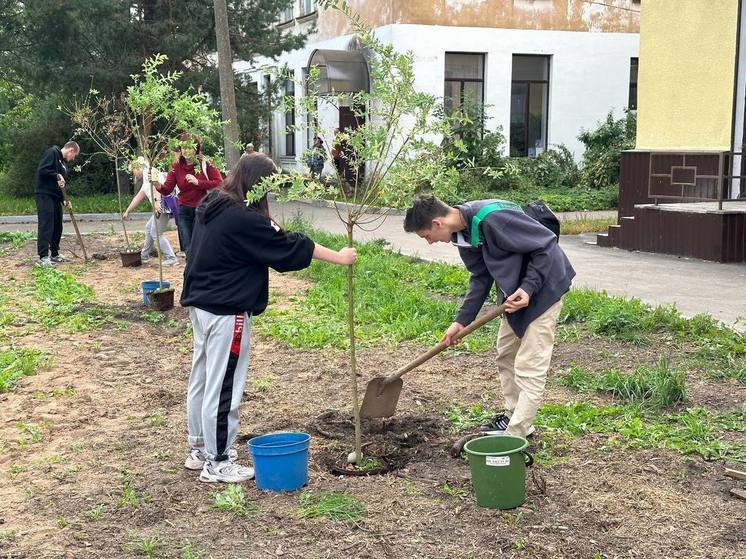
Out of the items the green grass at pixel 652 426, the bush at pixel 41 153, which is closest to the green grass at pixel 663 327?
the green grass at pixel 652 426

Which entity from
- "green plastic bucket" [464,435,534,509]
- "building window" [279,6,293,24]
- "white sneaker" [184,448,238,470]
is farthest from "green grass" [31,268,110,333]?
"building window" [279,6,293,24]

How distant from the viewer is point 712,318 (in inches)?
312

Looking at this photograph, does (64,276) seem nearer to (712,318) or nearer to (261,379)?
(261,379)

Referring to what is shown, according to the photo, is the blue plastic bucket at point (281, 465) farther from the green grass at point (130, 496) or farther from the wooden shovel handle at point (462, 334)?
the wooden shovel handle at point (462, 334)

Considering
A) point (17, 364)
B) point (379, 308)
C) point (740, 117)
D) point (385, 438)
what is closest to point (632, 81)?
point (740, 117)

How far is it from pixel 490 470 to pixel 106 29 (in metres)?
19.2

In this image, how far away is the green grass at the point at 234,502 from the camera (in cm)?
428

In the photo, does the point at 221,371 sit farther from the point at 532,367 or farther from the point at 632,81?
the point at 632,81

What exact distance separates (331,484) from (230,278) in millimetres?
1151

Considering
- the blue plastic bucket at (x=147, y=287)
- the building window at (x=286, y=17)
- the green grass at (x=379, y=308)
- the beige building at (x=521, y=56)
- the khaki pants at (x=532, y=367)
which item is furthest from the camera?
the building window at (x=286, y=17)

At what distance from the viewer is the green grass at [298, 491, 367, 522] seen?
4.18m

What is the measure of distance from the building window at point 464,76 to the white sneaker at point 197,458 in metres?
19.0

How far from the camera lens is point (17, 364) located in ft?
23.5

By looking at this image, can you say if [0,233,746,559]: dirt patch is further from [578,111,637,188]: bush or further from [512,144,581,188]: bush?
[512,144,581,188]: bush
